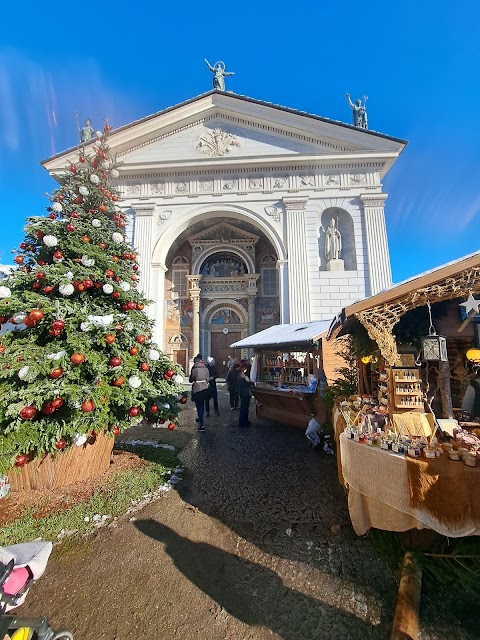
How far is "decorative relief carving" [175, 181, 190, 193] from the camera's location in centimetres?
1794

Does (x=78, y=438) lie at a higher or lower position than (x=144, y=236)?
lower

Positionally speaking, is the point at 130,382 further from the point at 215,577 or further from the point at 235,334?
the point at 235,334

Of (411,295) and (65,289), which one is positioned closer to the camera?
(411,295)

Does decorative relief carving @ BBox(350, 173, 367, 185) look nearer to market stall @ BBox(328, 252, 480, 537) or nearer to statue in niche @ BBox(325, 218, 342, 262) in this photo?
statue in niche @ BBox(325, 218, 342, 262)

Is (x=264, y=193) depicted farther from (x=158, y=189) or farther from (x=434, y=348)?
(x=434, y=348)

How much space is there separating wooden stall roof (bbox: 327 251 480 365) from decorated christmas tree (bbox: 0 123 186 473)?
329 cm

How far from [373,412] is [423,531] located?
65.9 inches

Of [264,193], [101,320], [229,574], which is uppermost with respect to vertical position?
[264,193]

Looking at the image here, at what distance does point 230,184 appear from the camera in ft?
58.3

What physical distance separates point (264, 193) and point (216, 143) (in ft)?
15.1

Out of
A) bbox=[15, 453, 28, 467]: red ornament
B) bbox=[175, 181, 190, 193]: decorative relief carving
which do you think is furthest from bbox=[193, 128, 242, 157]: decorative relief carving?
bbox=[15, 453, 28, 467]: red ornament

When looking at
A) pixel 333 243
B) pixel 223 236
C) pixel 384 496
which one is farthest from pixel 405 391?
pixel 223 236

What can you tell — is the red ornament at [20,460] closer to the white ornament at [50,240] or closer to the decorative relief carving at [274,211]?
the white ornament at [50,240]

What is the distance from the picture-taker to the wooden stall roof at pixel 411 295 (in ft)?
11.9
